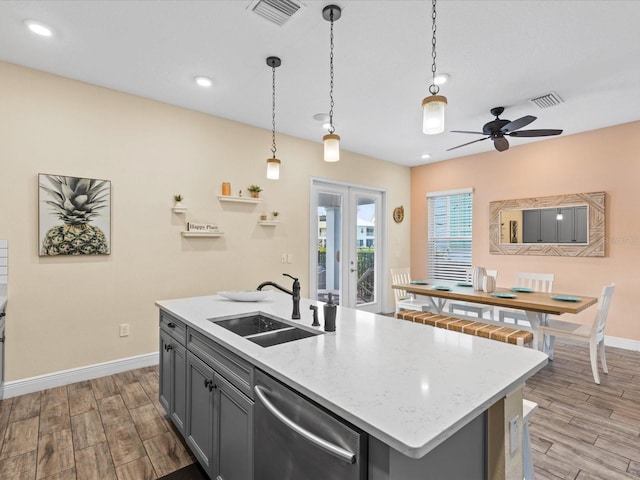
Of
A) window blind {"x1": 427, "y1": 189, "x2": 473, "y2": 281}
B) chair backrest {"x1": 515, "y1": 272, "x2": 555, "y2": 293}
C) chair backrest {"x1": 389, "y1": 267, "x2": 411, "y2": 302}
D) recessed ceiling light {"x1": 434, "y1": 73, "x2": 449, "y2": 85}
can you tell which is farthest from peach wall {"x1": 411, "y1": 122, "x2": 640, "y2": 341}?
recessed ceiling light {"x1": 434, "y1": 73, "x2": 449, "y2": 85}

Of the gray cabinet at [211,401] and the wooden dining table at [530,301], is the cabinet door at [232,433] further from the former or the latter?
the wooden dining table at [530,301]

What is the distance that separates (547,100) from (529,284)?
246cm

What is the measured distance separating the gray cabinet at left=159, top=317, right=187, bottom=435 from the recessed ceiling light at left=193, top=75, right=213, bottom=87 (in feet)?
7.14

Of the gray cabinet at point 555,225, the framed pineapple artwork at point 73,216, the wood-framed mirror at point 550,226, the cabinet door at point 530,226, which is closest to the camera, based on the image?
the framed pineapple artwork at point 73,216

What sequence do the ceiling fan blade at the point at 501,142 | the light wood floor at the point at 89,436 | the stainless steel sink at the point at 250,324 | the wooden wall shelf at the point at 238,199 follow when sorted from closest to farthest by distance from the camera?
the light wood floor at the point at 89,436
the stainless steel sink at the point at 250,324
the ceiling fan blade at the point at 501,142
the wooden wall shelf at the point at 238,199

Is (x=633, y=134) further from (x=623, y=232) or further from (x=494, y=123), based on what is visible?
(x=494, y=123)

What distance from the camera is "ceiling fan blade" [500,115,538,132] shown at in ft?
10.3

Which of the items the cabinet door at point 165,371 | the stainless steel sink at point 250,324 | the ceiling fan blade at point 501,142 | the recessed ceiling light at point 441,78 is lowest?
the cabinet door at point 165,371

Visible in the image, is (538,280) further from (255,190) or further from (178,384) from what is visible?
(178,384)

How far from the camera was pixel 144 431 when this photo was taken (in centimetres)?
236

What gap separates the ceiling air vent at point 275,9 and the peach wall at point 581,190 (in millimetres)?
4030

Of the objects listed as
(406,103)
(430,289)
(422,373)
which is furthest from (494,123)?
(422,373)

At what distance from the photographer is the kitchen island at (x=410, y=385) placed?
0.89 m

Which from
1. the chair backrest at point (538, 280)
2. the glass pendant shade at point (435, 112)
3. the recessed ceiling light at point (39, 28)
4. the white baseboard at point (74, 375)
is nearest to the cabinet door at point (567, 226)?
the chair backrest at point (538, 280)
